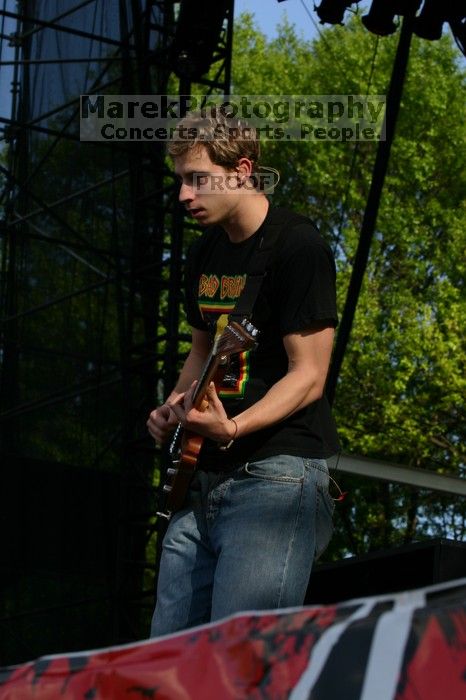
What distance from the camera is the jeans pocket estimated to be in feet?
8.80

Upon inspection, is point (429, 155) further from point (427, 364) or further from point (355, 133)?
point (427, 364)

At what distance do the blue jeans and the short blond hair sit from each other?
0.68 m

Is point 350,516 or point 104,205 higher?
point 104,205

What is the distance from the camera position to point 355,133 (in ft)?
69.6

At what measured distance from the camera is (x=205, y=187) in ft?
9.14

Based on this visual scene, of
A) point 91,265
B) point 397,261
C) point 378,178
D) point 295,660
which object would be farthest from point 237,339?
point 397,261

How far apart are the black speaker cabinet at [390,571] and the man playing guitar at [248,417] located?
1468mm

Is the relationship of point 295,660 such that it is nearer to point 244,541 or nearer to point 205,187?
point 244,541

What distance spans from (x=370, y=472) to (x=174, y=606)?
20.6ft

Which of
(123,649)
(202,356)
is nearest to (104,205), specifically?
(202,356)

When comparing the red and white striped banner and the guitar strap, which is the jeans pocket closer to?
the guitar strap

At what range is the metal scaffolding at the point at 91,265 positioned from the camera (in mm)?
9320

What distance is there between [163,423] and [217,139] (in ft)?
2.15

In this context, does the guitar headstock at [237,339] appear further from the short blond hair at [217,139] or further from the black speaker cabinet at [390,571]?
the black speaker cabinet at [390,571]
